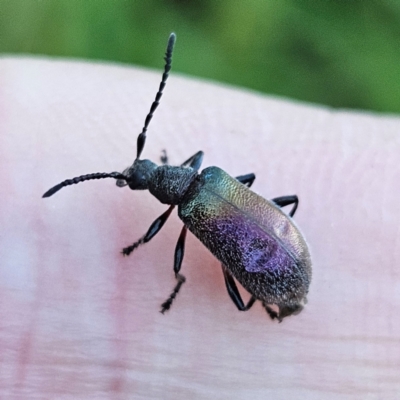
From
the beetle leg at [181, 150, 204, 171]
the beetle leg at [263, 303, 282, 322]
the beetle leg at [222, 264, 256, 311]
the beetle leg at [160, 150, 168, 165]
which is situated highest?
the beetle leg at [181, 150, 204, 171]

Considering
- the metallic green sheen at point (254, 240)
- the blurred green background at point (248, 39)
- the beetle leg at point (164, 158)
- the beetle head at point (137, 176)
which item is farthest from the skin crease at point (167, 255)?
the blurred green background at point (248, 39)

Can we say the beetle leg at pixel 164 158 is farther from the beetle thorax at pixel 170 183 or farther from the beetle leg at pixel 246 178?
the beetle leg at pixel 246 178

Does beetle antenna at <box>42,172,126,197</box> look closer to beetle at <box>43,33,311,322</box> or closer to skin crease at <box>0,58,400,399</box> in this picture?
beetle at <box>43,33,311,322</box>

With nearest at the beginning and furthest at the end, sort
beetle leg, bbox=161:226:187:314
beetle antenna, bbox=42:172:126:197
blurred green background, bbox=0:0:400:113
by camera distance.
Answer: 1. beetle antenna, bbox=42:172:126:197
2. beetle leg, bbox=161:226:187:314
3. blurred green background, bbox=0:0:400:113

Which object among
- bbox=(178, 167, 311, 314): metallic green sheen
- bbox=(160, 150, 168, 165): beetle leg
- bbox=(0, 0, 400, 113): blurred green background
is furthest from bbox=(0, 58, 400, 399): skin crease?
bbox=(0, 0, 400, 113): blurred green background

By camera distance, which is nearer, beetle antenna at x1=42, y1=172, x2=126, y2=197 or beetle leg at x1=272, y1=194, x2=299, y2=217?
beetle antenna at x1=42, y1=172, x2=126, y2=197

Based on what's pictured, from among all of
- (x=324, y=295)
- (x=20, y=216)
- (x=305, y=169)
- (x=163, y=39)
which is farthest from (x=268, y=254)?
(x=163, y=39)

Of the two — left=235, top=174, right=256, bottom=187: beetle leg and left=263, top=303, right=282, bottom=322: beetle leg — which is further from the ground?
left=235, top=174, right=256, bottom=187: beetle leg

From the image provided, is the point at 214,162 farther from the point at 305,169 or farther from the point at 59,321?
the point at 59,321
